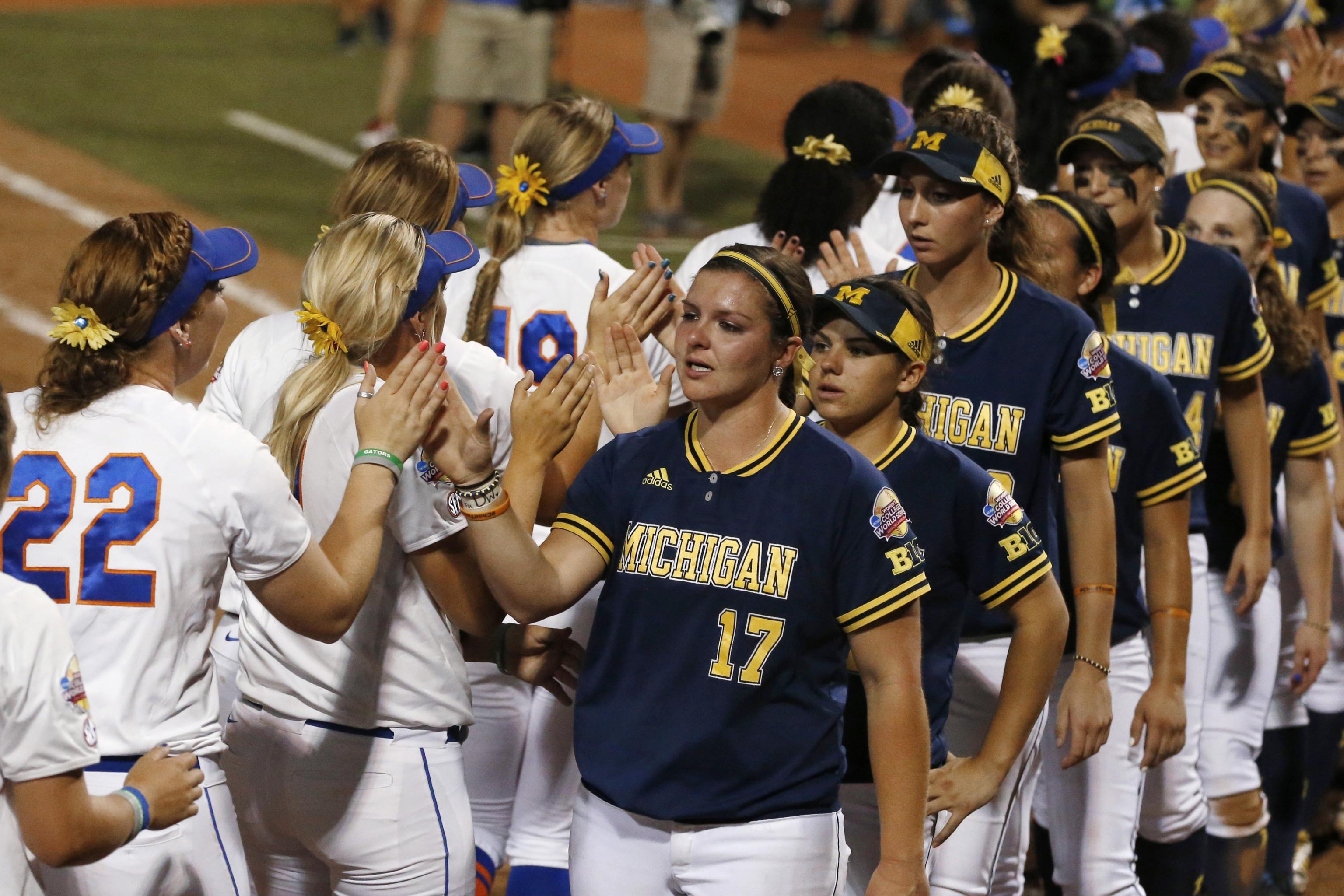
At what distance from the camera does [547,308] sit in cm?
379

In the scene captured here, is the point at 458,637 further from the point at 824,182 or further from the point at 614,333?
the point at 824,182

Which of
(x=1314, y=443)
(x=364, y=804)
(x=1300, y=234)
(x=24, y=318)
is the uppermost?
(x=1300, y=234)

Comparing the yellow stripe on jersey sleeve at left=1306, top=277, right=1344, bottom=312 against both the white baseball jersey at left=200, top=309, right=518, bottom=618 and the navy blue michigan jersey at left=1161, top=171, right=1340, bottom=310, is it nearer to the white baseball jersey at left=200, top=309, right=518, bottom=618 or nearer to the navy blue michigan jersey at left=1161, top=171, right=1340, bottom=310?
the navy blue michigan jersey at left=1161, top=171, right=1340, bottom=310

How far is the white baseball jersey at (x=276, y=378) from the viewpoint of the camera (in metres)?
3.03

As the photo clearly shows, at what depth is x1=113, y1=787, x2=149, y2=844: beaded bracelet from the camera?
2312 mm

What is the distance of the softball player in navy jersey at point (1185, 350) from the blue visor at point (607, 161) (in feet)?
3.70

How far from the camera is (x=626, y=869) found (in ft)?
8.73

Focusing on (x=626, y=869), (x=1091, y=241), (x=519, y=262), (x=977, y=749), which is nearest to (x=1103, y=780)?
(x=977, y=749)

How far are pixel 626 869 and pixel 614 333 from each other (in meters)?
1.03

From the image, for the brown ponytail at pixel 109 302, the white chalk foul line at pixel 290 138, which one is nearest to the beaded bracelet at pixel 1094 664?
the brown ponytail at pixel 109 302

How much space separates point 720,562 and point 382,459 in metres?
0.58

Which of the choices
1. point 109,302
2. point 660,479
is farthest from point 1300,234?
Answer: point 109,302

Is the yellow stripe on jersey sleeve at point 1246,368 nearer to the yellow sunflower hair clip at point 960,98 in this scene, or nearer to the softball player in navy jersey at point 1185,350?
the softball player in navy jersey at point 1185,350

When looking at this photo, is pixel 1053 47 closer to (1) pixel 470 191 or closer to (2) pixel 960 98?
(2) pixel 960 98
